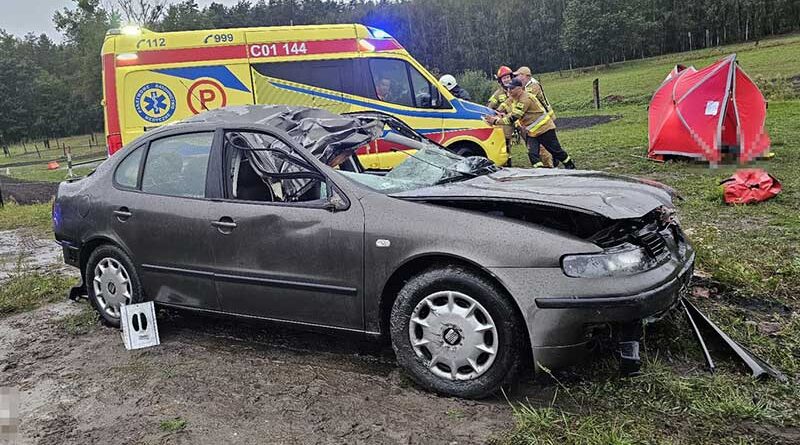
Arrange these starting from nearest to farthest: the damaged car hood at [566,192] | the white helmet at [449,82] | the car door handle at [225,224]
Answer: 1. the damaged car hood at [566,192]
2. the car door handle at [225,224]
3. the white helmet at [449,82]

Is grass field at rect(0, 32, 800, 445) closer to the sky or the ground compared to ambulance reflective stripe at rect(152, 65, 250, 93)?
closer to the ground

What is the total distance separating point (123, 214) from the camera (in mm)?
4430

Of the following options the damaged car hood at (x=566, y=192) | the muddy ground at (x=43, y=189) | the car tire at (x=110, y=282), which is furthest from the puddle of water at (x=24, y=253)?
the damaged car hood at (x=566, y=192)

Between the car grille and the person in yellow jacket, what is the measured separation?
5.51 m

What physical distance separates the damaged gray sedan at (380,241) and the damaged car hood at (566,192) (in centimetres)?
2

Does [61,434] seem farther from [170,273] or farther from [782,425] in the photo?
[782,425]

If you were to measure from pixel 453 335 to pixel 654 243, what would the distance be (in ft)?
3.90

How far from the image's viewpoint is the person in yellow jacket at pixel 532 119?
896 centimetres

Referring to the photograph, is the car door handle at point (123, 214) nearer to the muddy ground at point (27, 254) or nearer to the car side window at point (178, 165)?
the car side window at point (178, 165)

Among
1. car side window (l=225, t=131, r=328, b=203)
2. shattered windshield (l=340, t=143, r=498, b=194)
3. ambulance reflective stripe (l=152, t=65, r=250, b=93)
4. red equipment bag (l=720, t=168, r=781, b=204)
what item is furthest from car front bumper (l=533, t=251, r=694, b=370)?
ambulance reflective stripe (l=152, t=65, r=250, b=93)

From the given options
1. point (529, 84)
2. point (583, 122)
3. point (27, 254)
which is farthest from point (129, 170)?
point (583, 122)

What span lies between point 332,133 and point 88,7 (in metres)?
54.5

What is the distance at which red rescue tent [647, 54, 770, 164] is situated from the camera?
9.48m

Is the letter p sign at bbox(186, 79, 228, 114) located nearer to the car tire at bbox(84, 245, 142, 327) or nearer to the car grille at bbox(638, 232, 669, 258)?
the car tire at bbox(84, 245, 142, 327)
